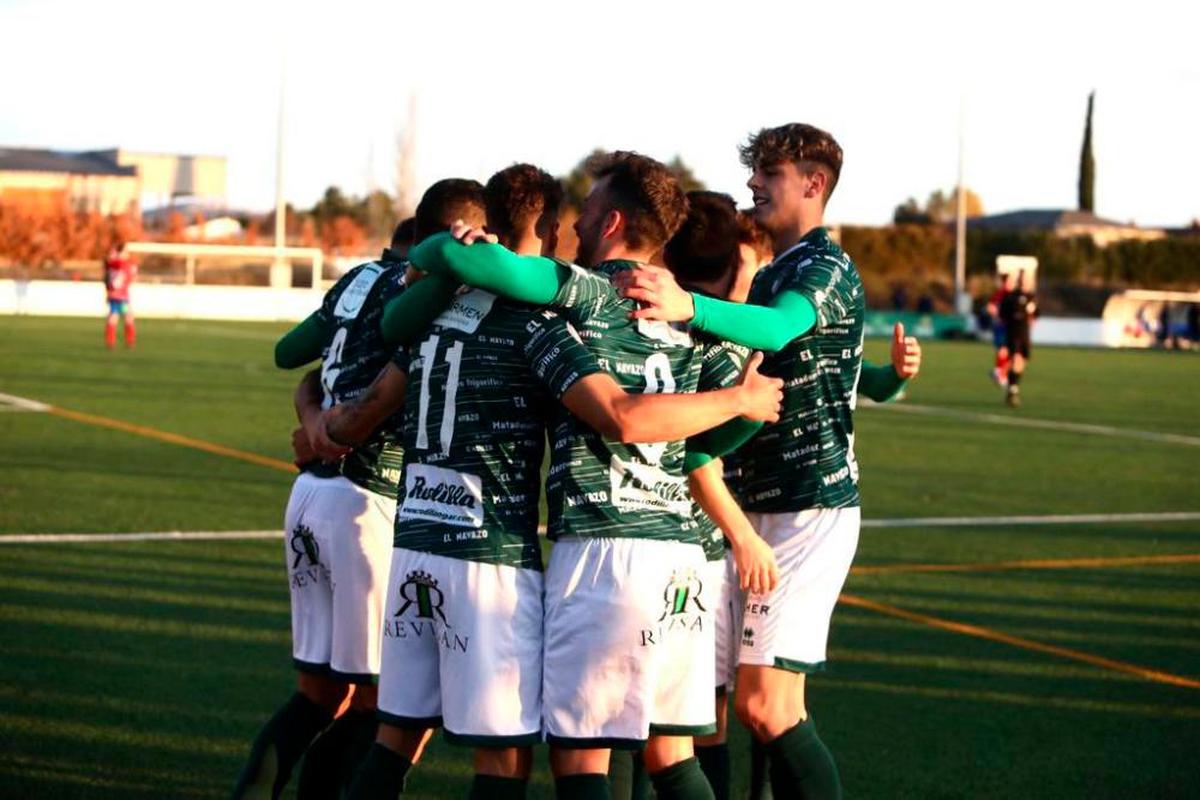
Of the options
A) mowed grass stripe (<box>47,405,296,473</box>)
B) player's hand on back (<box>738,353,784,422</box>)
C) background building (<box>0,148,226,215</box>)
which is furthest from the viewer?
background building (<box>0,148,226,215</box>)

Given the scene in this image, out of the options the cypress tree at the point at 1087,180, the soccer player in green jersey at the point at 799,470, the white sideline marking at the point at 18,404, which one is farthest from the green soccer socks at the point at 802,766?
the cypress tree at the point at 1087,180

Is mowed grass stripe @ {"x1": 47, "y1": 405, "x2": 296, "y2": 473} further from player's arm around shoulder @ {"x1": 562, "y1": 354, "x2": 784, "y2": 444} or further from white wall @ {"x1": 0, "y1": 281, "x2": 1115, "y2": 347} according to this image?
white wall @ {"x1": 0, "y1": 281, "x2": 1115, "y2": 347}

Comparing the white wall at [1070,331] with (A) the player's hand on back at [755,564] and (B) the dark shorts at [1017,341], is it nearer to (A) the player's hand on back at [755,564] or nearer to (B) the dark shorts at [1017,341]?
(B) the dark shorts at [1017,341]

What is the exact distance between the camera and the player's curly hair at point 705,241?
16.6 ft

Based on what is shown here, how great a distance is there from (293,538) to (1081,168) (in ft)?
345

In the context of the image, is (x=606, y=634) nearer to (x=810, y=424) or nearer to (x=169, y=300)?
(x=810, y=424)

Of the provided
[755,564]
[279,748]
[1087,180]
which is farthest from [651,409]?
[1087,180]

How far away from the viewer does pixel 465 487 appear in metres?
4.20

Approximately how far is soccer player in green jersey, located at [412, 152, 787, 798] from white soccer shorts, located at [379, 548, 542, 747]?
0.05 metres

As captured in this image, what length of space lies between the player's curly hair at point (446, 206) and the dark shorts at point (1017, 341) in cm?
2144

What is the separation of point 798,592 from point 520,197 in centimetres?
156

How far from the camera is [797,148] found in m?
5.08

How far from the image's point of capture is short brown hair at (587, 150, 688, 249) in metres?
4.23

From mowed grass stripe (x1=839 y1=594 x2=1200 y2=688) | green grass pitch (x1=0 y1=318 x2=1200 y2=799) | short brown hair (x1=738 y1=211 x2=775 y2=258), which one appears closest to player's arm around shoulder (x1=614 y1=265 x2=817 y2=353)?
short brown hair (x1=738 y1=211 x2=775 y2=258)
